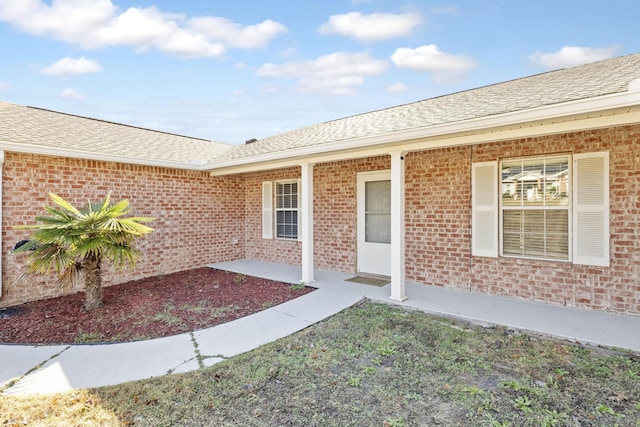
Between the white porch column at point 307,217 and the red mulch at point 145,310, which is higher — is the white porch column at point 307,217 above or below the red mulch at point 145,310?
above

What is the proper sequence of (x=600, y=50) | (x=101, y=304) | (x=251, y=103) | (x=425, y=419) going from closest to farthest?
1. (x=425, y=419)
2. (x=101, y=304)
3. (x=600, y=50)
4. (x=251, y=103)

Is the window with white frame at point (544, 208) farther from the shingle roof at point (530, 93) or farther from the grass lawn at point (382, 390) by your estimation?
the grass lawn at point (382, 390)

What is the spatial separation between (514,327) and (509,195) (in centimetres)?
236

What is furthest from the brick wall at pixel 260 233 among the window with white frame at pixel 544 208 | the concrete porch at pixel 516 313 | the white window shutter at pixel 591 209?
the white window shutter at pixel 591 209

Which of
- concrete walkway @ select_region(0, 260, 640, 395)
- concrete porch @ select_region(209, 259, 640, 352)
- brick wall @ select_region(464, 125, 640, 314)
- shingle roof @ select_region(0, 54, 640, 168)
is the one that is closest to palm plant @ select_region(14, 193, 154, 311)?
concrete walkway @ select_region(0, 260, 640, 395)

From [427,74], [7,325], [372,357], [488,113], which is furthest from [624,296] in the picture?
[427,74]

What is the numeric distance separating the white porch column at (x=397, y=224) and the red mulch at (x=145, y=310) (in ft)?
5.92

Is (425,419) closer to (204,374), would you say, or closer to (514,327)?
(204,374)

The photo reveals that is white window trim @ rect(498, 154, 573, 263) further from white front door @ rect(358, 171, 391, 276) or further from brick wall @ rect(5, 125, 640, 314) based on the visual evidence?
white front door @ rect(358, 171, 391, 276)

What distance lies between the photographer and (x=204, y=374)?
335 cm

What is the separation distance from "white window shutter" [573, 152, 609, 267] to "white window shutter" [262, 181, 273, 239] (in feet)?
22.5

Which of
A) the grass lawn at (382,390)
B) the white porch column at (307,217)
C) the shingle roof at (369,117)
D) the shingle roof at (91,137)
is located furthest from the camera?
the white porch column at (307,217)

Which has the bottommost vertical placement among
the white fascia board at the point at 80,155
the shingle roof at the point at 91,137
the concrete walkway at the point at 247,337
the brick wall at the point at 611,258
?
the concrete walkway at the point at 247,337

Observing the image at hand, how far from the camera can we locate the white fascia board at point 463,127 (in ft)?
11.7
